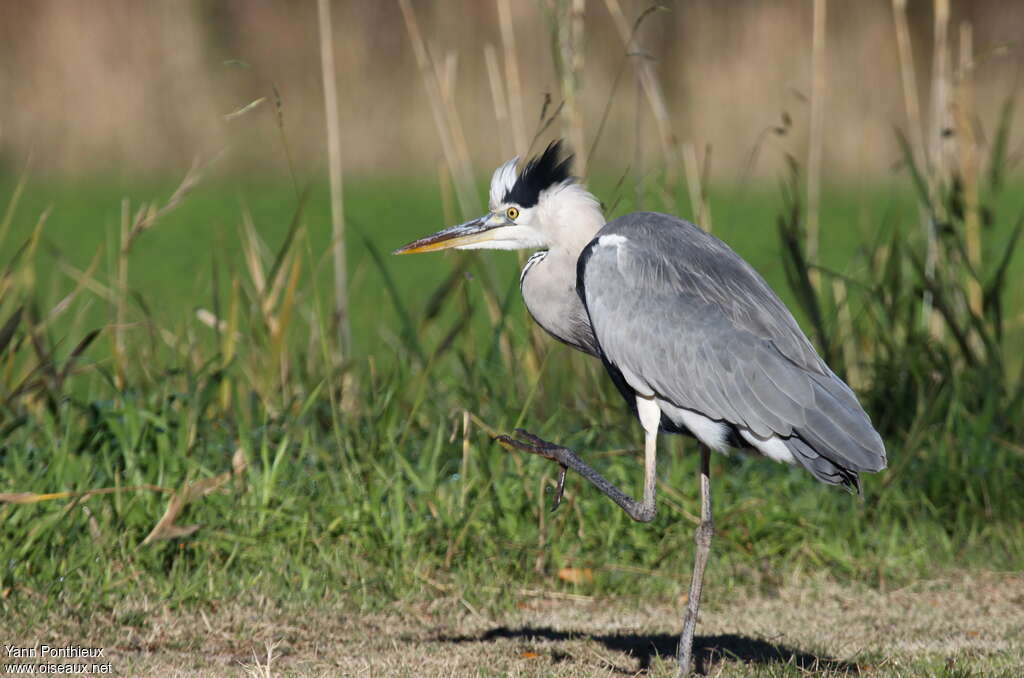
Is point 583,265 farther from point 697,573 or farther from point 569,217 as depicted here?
point 697,573

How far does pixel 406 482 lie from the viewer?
503 centimetres

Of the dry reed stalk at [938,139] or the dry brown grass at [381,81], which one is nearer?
the dry reed stalk at [938,139]

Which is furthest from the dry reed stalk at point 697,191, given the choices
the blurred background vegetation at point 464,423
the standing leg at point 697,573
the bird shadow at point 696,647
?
the bird shadow at point 696,647

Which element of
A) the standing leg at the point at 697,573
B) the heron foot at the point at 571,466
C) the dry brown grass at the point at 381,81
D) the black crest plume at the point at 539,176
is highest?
the black crest plume at the point at 539,176

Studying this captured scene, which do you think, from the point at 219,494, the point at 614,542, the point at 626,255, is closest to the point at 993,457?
the point at 614,542

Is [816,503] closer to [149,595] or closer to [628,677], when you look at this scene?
[628,677]

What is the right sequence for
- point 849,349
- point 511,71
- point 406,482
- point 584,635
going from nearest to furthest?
point 584,635, point 406,482, point 511,71, point 849,349

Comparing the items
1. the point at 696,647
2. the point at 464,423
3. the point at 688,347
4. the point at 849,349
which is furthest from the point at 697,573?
the point at 849,349

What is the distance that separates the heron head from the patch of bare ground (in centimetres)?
117

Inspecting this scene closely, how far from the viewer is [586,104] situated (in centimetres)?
1250

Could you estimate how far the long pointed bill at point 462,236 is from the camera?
450cm

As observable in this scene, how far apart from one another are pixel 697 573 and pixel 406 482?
1.33m

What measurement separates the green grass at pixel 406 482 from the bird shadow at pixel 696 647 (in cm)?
30

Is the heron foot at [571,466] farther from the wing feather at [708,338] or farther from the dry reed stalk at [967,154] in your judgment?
the dry reed stalk at [967,154]
